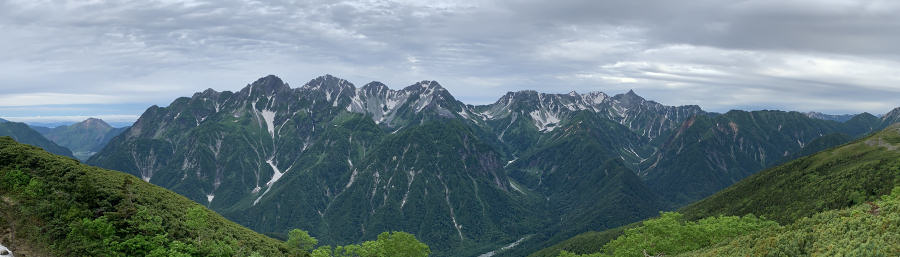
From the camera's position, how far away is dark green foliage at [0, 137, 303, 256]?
260 ft

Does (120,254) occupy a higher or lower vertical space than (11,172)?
lower

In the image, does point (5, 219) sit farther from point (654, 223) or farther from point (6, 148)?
point (654, 223)

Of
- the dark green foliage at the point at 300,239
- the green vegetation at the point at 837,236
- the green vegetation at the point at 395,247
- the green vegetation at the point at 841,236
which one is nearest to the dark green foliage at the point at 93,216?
the dark green foliage at the point at 300,239

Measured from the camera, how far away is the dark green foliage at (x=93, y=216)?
79.2 metres

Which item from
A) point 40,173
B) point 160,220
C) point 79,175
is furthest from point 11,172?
point 160,220

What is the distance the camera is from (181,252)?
83875 millimetres

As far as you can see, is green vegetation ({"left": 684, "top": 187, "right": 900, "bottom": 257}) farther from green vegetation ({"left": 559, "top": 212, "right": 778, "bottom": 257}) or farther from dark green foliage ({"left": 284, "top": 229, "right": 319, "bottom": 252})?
dark green foliage ({"left": 284, "top": 229, "right": 319, "bottom": 252})

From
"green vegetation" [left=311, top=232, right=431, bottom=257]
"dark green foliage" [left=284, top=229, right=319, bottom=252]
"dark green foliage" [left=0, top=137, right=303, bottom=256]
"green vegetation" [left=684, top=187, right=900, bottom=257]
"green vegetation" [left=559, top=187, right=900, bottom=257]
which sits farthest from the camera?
"dark green foliage" [left=284, top=229, right=319, bottom=252]

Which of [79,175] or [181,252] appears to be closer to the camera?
[181,252]

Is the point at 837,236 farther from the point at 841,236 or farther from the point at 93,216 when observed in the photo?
the point at 93,216

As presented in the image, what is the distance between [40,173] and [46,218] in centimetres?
1799

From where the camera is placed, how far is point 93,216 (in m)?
85.8

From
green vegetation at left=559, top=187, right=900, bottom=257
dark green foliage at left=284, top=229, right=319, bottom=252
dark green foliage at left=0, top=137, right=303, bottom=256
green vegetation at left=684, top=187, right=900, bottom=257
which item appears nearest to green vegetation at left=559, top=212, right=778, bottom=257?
green vegetation at left=559, top=187, right=900, bottom=257

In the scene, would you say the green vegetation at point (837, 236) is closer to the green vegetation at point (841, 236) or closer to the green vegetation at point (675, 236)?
the green vegetation at point (841, 236)
